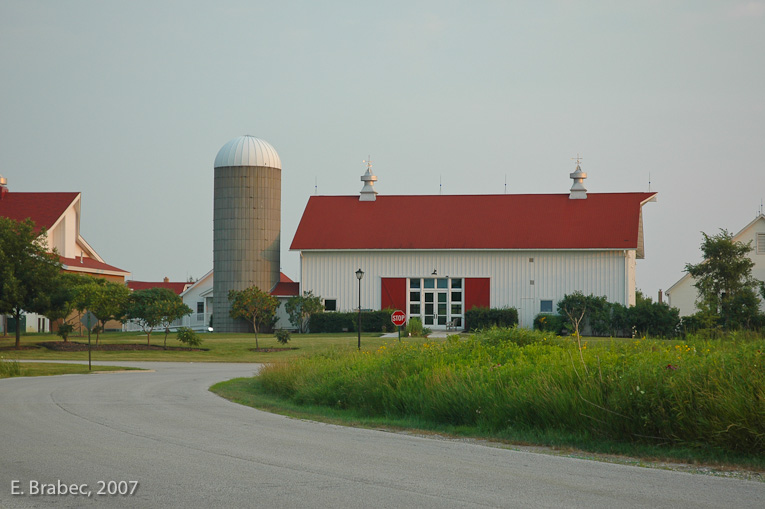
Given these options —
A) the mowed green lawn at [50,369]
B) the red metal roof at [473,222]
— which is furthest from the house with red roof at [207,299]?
the mowed green lawn at [50,369]

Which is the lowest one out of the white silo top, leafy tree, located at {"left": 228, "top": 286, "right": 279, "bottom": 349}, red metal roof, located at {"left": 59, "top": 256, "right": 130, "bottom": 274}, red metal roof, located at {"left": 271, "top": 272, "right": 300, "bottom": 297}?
leafy tree, located at {"left": 228, "top": 286, "right": 279, "bottom": 349}

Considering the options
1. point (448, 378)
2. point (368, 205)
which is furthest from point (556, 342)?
point (368, 205)

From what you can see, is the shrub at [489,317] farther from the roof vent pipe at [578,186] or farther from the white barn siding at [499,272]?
the roof vent pipe at [578,186]

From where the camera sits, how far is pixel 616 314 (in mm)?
42844

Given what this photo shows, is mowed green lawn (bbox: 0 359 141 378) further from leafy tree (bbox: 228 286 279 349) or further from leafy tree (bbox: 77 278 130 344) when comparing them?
leafy tree (bbox: 228 286 279 349)

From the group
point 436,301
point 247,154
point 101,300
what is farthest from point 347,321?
point 101,300

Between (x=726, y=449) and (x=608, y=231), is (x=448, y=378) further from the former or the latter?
(x=608, y=231)

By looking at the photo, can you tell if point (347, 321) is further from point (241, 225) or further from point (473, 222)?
point (473, 222)

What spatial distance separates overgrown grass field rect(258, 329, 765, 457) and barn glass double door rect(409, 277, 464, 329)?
91.7ft

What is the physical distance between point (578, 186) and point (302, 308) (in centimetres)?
1758

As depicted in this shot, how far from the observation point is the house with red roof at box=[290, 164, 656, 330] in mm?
44969

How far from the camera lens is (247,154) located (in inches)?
1949

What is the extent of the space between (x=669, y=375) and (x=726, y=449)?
1538mm

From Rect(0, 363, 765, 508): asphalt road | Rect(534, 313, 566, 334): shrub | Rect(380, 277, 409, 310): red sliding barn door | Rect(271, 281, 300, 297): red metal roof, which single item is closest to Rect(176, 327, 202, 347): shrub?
Rect(271, 281, 300, 297): red metal roof
